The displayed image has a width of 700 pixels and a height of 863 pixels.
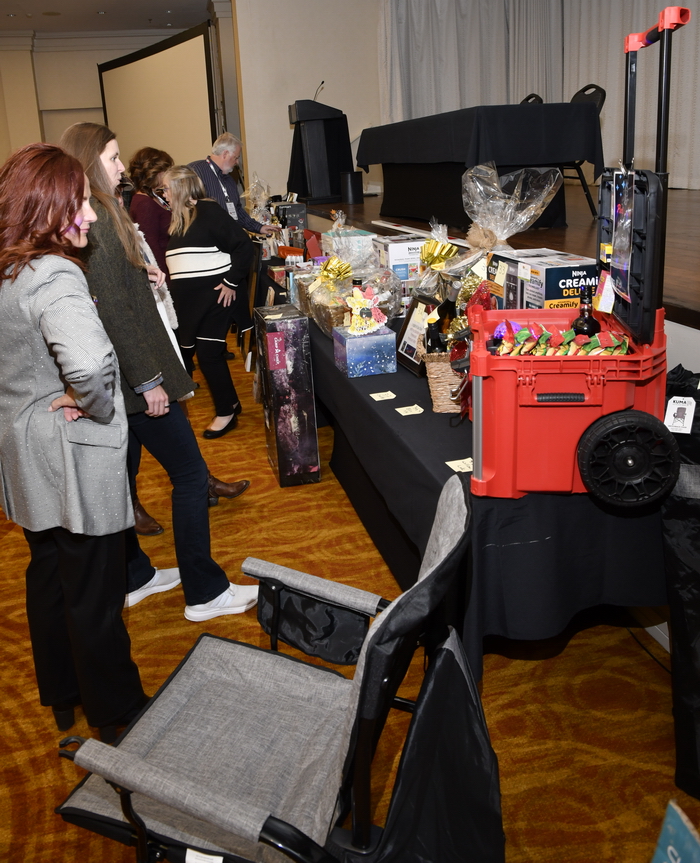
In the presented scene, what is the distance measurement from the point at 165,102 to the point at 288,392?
807 centimetres

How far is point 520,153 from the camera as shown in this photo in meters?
4.17

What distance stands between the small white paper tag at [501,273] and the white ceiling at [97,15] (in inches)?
380

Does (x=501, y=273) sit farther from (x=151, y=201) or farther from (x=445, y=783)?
(x=151, y=201)

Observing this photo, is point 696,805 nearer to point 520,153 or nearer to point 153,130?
point 520,153

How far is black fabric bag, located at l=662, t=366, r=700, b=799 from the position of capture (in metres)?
1.40

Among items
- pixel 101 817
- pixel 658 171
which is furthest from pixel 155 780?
pixel 658 171

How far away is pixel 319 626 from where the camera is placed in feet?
4.50

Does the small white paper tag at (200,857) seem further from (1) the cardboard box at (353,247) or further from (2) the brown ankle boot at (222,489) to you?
(1) the cardboard box at (353,247)

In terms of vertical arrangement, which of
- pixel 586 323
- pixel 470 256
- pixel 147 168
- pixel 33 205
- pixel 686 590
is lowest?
pixel 686 590

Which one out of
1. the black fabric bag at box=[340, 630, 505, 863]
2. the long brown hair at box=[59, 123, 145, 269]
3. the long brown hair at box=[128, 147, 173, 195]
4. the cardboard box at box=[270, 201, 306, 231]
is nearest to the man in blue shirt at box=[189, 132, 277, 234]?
the cardboard box at box=[270, 201, 306, 231]

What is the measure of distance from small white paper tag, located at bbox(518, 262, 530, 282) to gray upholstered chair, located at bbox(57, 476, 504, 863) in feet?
3.07

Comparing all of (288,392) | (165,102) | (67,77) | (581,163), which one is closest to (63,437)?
(288,392)

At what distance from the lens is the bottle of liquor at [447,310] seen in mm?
2178

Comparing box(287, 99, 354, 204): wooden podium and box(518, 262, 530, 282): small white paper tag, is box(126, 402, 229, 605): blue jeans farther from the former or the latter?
box(287, 99, 354, 204): wooden podium
